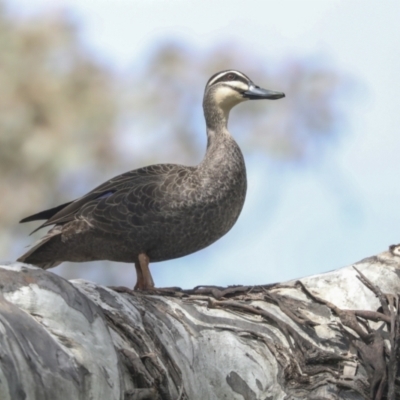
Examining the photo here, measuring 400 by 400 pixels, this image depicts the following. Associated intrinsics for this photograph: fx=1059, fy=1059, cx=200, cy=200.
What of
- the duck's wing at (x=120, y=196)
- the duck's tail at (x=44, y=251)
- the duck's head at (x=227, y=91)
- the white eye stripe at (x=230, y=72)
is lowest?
the duck's tail at (x=44, y=251)

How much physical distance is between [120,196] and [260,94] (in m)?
1.32

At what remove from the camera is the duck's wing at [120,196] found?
5797 mm

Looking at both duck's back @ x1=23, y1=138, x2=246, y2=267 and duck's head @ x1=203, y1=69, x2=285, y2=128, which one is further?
duck's head @ x1=203, y1=69, x2=285, y2=128

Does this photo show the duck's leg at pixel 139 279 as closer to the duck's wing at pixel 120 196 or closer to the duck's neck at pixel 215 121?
the duck's wing at pixel 120 196

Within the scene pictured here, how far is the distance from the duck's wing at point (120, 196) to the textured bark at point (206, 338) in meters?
1.05

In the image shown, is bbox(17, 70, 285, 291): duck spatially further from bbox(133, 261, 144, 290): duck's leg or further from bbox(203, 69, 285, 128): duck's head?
bbox(203, 69, 285, 128): duck's head

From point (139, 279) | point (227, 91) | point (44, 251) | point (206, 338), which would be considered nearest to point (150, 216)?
point (139, 279)

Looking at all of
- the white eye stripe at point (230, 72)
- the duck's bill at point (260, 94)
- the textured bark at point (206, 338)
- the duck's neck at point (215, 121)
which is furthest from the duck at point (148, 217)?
the textured bark at point (206, 338)

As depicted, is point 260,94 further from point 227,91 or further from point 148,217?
point 148,217

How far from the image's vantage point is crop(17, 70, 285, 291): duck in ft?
18.9

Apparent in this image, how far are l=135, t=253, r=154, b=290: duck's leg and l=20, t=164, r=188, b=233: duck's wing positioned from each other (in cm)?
27

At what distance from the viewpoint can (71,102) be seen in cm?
1086

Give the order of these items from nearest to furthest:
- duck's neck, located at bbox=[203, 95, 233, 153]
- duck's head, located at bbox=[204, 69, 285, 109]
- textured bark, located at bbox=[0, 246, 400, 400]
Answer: textured bark, located at bbox=[0, 246, 400, 400] → duck's neck, located at bbox=[203, 95, 233, 153] → duck's head, located at bbox=[204, 69, 285, 109]

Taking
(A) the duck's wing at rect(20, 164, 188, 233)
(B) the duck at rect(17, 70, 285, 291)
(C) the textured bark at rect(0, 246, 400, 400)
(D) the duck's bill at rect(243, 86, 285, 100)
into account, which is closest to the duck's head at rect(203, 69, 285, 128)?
(D) the duck's bill at rect(243, 86, 285, 100)
